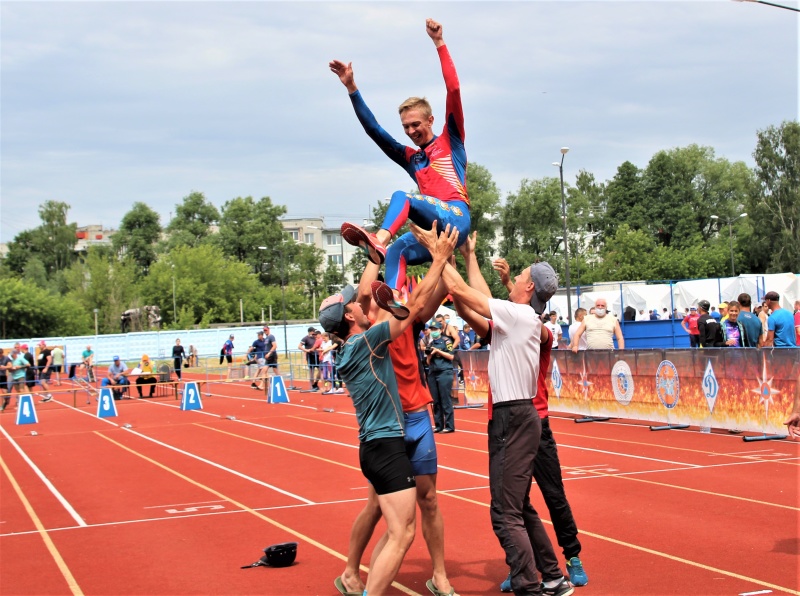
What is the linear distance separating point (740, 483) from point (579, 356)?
8148mm

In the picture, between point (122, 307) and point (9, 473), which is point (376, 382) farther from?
point (122, 307)

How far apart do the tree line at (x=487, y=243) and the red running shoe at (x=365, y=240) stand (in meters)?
46.7

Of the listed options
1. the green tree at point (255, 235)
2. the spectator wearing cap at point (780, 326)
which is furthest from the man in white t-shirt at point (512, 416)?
the green tree at point (255, 235)

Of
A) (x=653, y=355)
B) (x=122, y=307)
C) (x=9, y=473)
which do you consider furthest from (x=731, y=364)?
(x=122, y=307)

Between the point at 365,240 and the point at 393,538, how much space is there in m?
1.78

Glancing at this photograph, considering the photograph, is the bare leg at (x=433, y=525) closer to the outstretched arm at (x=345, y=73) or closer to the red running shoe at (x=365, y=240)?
the red running shoe at (x=365, y=240)

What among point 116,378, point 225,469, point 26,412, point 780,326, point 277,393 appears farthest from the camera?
point 116,378

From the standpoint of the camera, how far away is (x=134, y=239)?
385 ft

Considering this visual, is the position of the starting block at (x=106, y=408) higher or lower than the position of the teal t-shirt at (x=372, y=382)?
lower

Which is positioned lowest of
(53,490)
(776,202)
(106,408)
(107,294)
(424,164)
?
(53,490)

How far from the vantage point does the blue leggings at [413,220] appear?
5.88m

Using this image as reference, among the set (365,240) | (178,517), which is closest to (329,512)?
(178,517)

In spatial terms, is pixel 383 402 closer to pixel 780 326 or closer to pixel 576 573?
pixel 576 573

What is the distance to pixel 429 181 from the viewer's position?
6301 millimetres
